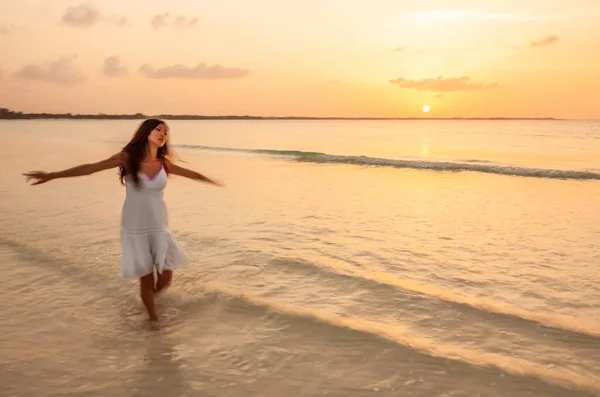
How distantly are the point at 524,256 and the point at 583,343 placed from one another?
3.39m

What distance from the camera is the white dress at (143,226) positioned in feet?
18.5

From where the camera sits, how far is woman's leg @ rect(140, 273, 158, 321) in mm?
5895

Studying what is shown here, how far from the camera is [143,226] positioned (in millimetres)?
5738

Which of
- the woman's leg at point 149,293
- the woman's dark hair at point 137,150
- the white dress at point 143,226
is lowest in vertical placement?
the woman's leg at point 149,293

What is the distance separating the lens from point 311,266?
7.94 m

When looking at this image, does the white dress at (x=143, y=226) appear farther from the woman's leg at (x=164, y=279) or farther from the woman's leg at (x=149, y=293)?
the woman's leg at (x=164, y=279)

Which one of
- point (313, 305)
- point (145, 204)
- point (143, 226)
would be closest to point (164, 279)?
point (143, 226)

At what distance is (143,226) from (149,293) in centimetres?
79

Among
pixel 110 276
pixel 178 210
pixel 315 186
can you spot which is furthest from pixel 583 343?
pixel 315 186

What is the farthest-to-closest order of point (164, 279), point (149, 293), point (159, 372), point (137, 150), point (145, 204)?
point (164, 279) → point (149, 293) → point (145, 204) → point (137, 150) → point (159, 372)

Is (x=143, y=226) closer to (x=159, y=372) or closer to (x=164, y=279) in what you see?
(x=164, y=279)

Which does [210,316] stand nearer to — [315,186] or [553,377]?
[553,377]

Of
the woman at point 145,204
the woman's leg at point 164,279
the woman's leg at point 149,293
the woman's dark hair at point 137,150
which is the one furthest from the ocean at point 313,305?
the woman's dark hair at point 137,150

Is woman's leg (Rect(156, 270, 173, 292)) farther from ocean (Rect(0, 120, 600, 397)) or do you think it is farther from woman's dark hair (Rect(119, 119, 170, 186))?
woman's dark hair (Rect(119, 119, 170, 186))
